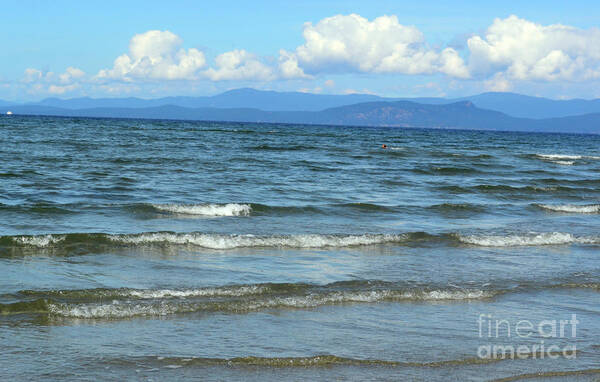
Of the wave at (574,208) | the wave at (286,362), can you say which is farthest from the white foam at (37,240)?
the wave at (574,208)

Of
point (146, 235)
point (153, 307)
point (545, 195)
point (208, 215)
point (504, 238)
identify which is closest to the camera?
point (153, 307)

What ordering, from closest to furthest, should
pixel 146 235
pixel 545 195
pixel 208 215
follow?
pixel 146 235
pixel 208 215
pixel 545 195

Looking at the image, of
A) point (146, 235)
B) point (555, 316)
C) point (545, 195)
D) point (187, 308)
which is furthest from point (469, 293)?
point (545, 195)

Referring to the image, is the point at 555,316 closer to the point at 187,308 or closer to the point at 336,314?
the point at 336,314

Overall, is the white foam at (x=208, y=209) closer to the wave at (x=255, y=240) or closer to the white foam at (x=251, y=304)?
the wave at (x=255, y=240)

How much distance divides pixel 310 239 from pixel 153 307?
5802 millimetres

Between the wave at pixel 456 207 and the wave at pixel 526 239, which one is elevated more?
the wave at pixel 456 207

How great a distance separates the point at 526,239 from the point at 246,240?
6510mm

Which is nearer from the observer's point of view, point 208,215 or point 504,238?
point 504,238

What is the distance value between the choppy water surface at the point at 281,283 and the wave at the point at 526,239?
5 cm

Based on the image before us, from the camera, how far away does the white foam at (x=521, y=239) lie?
15.2 m

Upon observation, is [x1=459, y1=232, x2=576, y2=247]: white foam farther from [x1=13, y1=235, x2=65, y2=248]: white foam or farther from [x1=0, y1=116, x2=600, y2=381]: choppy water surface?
[x1=13, y1=235, x2=65, y2=248]: white foam

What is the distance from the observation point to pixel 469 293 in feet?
34.5

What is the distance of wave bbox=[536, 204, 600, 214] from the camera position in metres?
22.2
